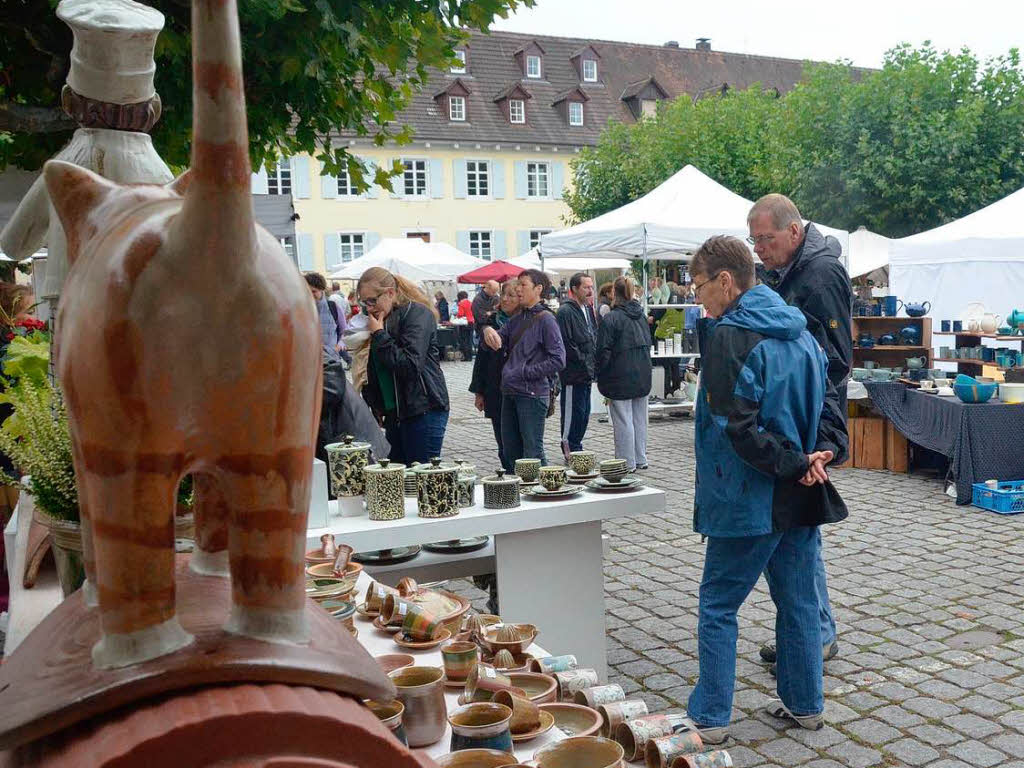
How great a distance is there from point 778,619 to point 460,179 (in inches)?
1258

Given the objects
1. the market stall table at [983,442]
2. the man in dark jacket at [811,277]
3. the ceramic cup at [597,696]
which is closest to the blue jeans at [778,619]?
the man in dark jacket at [811,277]

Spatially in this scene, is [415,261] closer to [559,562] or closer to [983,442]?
[983,442]

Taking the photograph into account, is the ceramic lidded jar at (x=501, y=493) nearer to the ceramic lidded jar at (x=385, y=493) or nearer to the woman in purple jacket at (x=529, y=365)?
the ceramic lidded jar at (x=385, y=493)

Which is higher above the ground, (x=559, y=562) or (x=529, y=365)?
(x=529, y=365)

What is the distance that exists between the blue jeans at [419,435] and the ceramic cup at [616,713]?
3887mm

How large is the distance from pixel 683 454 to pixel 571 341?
2.14m

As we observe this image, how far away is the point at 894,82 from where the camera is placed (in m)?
20.8

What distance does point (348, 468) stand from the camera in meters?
3.86

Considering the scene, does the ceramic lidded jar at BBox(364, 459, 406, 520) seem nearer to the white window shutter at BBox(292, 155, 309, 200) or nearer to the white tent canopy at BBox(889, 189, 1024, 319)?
the white tent canopy at BBox(889, 189, 1024, 319)

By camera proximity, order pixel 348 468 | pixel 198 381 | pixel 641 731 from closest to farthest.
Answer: pixel 198 381 < pixel 641 731 < pixel 348 468

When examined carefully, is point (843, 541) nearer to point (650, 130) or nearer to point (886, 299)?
point (886, 299)

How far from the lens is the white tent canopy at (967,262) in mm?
9562

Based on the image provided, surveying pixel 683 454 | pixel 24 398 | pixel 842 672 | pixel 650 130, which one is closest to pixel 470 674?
pixel 24 398

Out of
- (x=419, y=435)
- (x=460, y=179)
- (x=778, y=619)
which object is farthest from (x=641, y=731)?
(x=460, y=179)
